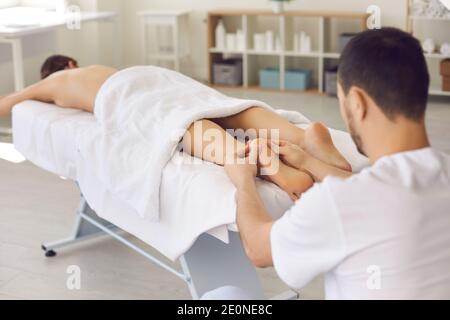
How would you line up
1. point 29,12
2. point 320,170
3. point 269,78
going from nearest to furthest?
point 320,170 < point 29,12 < point 269,78

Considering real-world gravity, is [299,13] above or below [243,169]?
above

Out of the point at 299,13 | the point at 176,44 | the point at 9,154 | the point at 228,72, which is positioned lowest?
the point at 9,154

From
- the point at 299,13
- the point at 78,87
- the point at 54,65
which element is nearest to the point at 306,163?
the point at 78,87

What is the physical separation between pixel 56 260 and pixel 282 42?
10.9ft

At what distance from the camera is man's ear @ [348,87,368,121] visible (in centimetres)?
129

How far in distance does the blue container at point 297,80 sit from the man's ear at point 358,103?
4404mm

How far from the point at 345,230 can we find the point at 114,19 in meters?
4.59

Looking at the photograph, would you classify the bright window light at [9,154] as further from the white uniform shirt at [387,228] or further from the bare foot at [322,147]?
the white uniform shirt at [387,228]

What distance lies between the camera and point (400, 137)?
1288 mm

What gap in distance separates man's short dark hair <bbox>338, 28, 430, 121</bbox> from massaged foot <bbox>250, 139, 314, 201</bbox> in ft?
2.38

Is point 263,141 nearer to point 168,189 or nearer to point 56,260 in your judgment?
point 168,189

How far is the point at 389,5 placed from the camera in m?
5.55

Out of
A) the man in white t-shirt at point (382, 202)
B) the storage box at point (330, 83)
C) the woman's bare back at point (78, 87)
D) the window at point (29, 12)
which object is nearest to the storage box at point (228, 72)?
the storage box at point (330, 83)

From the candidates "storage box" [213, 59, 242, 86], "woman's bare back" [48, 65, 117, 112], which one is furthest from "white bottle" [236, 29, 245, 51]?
"woman's bare back" [48, 65, 117, 112]
